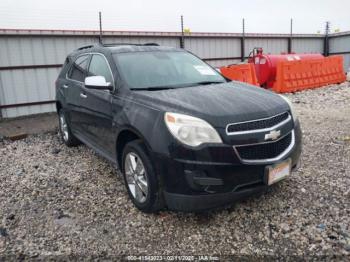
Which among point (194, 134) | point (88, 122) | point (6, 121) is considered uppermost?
point (194, 134)

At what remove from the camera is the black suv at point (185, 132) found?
2.79 meters

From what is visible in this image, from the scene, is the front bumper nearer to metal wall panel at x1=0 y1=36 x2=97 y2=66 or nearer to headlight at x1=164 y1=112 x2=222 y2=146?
headlight at x1=164 y1=112 x2=222 y2=146

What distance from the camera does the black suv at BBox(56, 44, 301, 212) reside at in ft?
9.14

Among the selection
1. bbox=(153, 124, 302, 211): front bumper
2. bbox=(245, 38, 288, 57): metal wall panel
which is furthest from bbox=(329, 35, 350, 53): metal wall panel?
bbox=(153, 124, 302, 211): front bumper

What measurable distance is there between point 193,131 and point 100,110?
1.61 meters

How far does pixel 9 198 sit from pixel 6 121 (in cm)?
616

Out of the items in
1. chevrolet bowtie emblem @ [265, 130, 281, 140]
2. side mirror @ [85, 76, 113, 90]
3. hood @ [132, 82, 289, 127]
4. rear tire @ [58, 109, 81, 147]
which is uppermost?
side mirror @ [85, 76, 113, 90]

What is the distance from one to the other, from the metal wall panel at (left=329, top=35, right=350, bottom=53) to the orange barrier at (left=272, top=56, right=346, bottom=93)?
19.9ft

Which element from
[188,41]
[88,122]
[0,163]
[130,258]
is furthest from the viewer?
[188,41]

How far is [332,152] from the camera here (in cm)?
499

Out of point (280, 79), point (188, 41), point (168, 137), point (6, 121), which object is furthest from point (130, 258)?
point (188, 41)

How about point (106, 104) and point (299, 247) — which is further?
point (106, 104)

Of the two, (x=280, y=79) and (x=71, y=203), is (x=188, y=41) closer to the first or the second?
(x=280, y=79)

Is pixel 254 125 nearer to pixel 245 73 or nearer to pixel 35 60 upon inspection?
pixel 245 73
